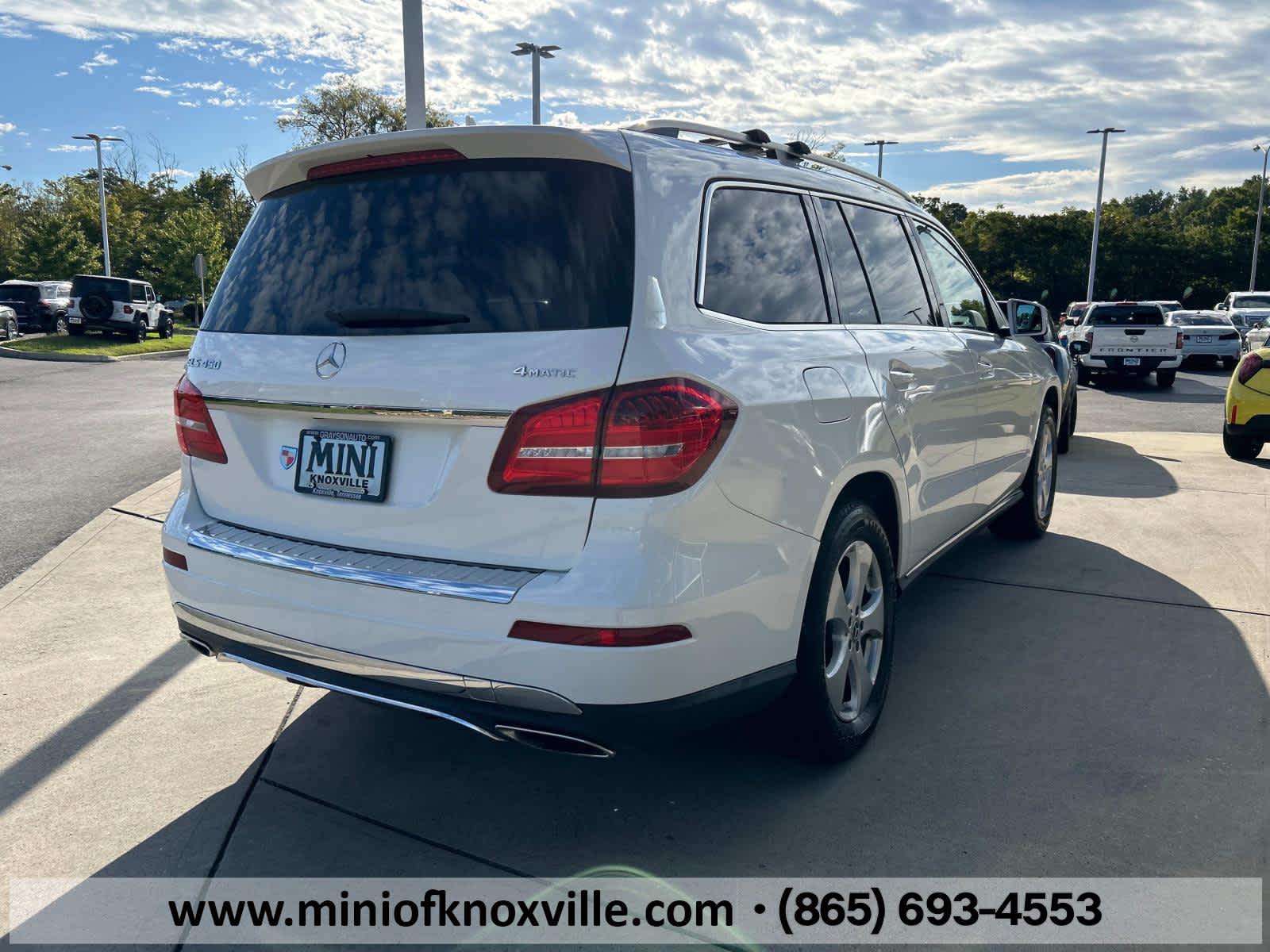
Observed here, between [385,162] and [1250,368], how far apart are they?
9.31 m

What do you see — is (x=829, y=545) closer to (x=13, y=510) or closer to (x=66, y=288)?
(x=13, y=510)

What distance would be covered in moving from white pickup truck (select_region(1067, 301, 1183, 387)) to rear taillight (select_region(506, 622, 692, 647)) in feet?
62.7

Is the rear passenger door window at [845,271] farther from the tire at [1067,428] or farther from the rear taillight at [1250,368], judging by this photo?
the rear taillight at [1250,368]

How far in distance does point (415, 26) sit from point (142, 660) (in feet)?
18.9

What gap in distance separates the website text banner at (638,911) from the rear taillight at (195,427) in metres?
1.24

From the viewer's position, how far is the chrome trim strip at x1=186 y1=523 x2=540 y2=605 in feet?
8.46

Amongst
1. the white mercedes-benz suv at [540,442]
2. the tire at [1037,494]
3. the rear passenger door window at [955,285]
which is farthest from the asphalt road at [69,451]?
the tire at [1037,494]

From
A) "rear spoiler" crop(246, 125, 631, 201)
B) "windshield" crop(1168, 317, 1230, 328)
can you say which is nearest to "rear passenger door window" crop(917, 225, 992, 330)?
"rear spoiler" crop(246, 125, 631, 201)

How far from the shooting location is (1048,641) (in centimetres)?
471

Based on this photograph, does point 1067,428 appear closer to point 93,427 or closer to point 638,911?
point 638,911

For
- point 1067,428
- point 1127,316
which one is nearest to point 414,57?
point 1067,428

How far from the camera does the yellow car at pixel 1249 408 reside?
31.3 ft

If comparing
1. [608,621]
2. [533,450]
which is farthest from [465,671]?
[533,450]

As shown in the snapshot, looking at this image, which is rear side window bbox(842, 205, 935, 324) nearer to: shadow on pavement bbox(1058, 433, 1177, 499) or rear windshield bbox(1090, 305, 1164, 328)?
shadow on pavement bbox(1058, 433, 1177, 499)
